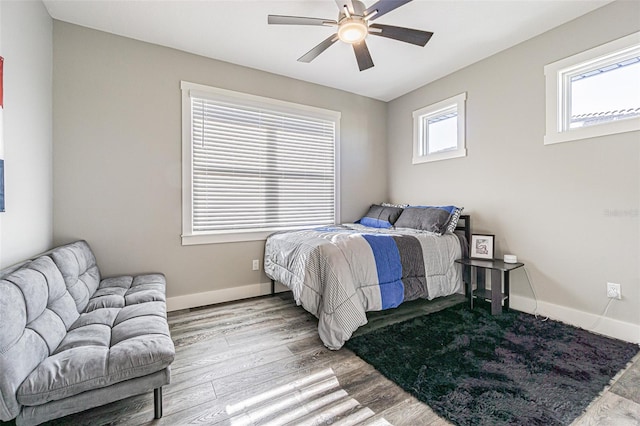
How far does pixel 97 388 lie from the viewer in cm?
130

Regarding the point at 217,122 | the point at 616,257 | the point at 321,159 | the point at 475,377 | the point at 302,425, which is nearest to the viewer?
the point at 302,425

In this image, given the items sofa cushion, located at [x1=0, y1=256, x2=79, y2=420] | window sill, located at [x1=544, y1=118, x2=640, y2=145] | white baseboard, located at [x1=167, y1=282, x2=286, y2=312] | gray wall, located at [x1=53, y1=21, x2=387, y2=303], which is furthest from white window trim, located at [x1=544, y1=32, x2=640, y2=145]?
sofa cushion, located at [x1=0, y1=256, x2=79, y2=420]

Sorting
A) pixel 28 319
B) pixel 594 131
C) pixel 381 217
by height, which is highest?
pixel 594 131

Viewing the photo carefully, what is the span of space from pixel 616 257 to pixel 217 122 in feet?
12.8

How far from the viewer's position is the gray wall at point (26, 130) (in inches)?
67.9

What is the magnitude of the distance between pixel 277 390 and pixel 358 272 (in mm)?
1008

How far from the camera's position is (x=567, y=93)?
2.63 metres

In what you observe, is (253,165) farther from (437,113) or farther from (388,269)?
(437,113)

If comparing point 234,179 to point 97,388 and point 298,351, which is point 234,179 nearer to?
point 298,351

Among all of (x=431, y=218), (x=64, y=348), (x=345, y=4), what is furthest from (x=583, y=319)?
(x=64, y=348)

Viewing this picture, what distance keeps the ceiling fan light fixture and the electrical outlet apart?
2827mm

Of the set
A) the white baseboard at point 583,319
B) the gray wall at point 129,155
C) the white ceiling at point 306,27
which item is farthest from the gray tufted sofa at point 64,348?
the white baseboard at point 583,319

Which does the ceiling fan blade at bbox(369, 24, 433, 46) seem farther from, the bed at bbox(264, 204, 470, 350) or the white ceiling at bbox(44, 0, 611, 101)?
the bed at bbox(264, 204, 470, 350)

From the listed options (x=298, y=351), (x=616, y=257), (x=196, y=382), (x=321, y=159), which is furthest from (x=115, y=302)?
(x=616, y=257)
